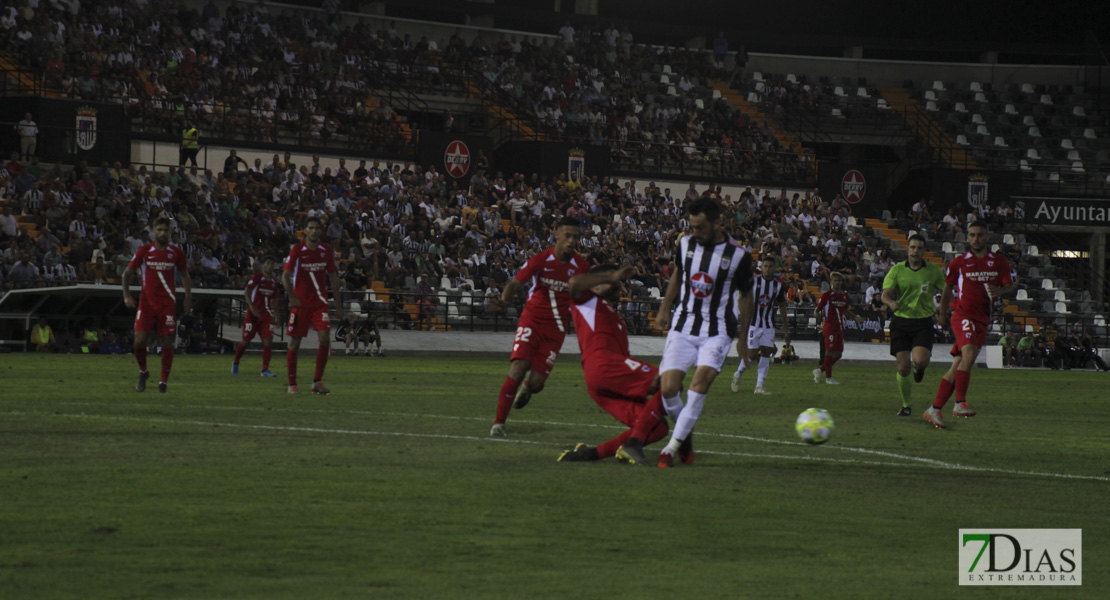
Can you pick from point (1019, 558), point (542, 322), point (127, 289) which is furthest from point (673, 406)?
point (127, 289)

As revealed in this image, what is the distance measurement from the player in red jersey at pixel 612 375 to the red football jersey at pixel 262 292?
44.0 feet

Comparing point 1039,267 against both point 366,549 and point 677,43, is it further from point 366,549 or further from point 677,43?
point 366,549

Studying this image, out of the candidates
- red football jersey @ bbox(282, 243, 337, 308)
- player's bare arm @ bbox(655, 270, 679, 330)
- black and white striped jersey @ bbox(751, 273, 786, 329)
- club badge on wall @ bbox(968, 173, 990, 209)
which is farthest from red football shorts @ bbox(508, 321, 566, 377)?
club badge on wall @ bbox(968, 173, 990, 209)

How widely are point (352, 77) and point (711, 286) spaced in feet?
123

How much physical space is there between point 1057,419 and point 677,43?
144 ft

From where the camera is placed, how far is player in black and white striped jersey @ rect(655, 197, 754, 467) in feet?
33.9

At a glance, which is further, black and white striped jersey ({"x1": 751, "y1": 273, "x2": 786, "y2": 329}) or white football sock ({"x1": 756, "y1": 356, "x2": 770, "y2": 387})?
black and white striped jersey ({"x1": 751, "y1": 273, "x2": 786, "y2": 329})

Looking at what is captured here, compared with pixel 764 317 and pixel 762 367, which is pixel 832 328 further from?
pixel 762 367

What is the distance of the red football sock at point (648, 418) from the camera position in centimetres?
1047

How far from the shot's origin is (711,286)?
10445mm

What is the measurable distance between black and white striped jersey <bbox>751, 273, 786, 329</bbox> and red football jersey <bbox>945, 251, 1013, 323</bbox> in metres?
5.91

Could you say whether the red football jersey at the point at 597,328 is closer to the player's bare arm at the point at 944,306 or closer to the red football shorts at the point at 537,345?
the red football shorts at the point at 537,345

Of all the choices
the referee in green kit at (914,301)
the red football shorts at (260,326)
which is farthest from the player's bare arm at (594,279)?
the red football shorts at (260,326)

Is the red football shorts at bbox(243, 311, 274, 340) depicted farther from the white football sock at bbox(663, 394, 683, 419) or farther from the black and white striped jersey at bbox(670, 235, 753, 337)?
the black and white striped jersey at bbox(670, 235, 753, 337)
